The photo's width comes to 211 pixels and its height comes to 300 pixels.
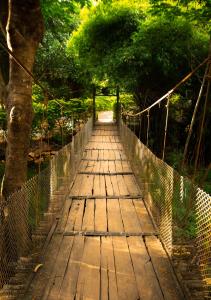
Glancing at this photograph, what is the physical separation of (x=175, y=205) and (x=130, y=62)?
18.4ft

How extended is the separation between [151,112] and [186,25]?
2839 mm

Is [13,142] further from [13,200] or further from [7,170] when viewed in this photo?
[13,200]

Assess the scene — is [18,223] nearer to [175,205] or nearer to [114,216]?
[175,205]

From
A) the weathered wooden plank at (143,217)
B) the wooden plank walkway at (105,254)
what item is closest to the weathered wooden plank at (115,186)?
the wooden plank walkway at (105,254)

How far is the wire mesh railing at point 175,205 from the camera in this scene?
2.09 meters

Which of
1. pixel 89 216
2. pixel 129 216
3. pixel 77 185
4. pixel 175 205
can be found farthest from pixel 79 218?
pixel 77 185

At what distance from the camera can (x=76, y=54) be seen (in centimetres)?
1010

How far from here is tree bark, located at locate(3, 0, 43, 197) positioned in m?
3.39

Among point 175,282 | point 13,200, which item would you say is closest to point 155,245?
point 175,282

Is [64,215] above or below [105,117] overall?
below

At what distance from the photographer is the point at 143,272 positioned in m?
2.48

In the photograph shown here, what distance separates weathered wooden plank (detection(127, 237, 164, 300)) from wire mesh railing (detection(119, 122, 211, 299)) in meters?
0.20

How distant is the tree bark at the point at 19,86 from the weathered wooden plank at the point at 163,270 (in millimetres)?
1374

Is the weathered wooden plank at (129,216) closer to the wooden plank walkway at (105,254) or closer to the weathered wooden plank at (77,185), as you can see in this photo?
the wooden plank walkway at (105,254)
